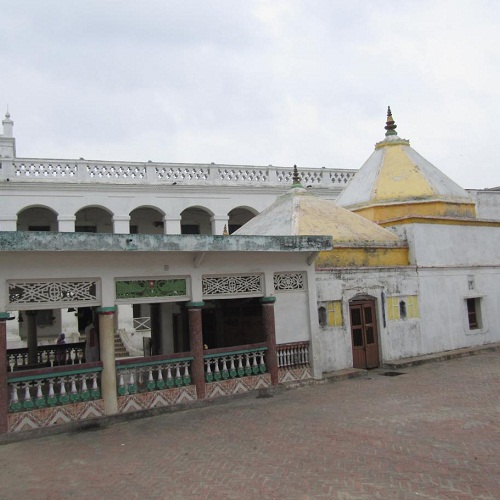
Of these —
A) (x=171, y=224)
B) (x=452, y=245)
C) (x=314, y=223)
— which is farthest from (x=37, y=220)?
(x=452, y=245)

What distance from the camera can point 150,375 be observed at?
8875 millimetres

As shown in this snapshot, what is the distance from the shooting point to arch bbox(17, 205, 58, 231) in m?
21.0

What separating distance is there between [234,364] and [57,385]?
3330 millimetres

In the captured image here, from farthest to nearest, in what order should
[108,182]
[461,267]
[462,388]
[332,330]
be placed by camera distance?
[108,182]
[461,267]
[332,330]
[462,388]

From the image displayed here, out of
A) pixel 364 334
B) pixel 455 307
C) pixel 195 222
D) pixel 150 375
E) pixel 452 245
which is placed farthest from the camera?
pixel 195 222

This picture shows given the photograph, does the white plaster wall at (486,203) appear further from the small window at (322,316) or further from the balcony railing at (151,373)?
the balcony railing at (151,373)

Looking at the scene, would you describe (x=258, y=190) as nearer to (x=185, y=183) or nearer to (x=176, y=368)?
(x=185, y=183)

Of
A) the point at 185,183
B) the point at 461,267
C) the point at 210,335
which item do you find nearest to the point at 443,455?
the point at 210,335

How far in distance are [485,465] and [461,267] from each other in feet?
31.7

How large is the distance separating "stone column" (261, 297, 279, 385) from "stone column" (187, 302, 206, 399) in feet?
4.80

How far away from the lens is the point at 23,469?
21.0ft

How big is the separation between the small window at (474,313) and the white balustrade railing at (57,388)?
10.9 meters

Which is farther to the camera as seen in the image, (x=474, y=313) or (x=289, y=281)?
(x=474, y=313)

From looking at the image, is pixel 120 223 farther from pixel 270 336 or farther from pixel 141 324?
→ pixel 270 336
